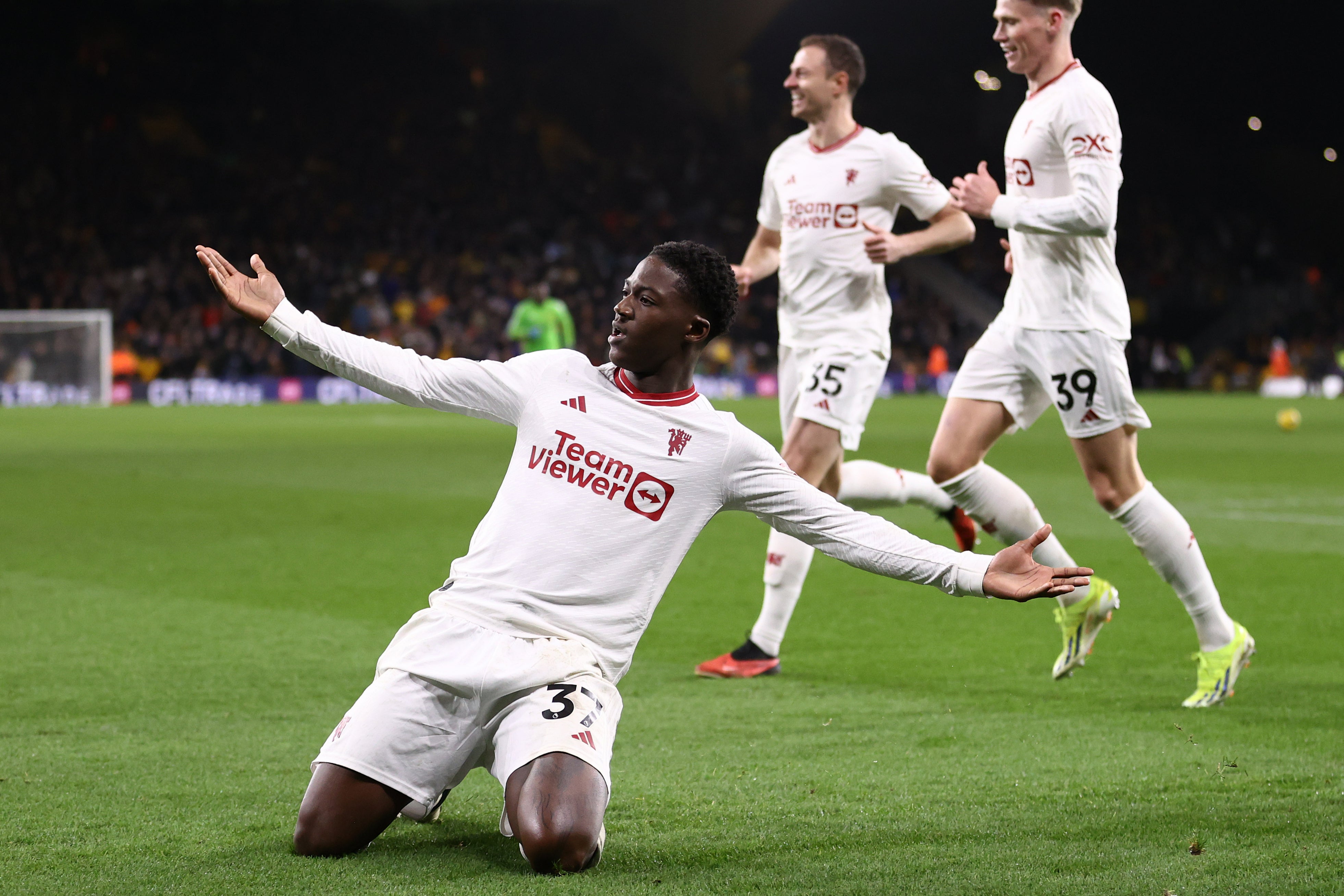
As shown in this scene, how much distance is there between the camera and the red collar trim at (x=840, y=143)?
245 inches

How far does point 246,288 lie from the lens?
3312mm

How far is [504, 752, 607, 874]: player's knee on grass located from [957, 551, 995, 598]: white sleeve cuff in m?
0.87

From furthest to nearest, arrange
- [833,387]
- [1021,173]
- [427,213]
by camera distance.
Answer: [427,213]
[833,387]
[1021,173]

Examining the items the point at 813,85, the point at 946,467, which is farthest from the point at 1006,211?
the point at 813,85

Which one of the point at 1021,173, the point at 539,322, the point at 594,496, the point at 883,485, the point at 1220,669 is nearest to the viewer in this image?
the point at 594,496

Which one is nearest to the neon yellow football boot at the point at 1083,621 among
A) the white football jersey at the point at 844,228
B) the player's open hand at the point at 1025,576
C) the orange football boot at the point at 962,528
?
the white football jersey at the point at 844,228

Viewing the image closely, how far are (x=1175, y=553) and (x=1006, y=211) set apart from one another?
4.17ft

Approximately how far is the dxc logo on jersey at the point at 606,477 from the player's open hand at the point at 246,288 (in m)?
0.71

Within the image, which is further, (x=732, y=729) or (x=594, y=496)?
(x=732, y=729)

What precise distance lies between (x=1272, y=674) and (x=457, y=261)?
31.5 metres

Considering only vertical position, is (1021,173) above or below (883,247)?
above

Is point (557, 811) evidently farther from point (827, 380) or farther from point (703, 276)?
point (827, 380)

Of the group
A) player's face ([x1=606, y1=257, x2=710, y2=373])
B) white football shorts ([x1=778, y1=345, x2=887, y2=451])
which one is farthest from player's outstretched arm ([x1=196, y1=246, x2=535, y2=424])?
white football shorts ([x1=778, y1=345, x2=887, y2=451])

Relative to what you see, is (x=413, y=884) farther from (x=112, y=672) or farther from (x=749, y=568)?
(x=749, y=568)
